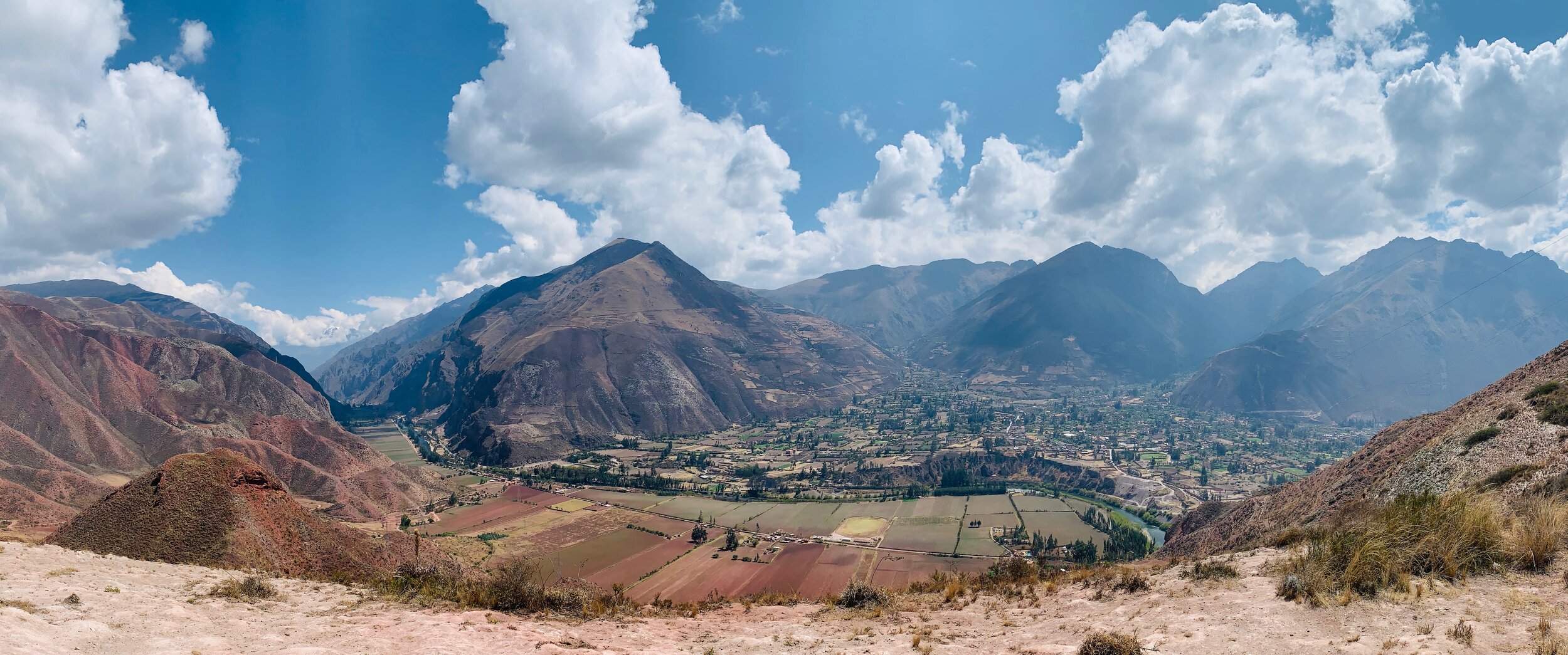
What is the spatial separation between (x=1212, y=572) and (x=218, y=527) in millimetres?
42141

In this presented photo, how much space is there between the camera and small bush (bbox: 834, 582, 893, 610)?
64.1 ft

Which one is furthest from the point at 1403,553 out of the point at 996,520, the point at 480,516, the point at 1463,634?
the point at 480,516

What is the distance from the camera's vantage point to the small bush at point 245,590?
18000 mm

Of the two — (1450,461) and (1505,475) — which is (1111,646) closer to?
(1505,475)

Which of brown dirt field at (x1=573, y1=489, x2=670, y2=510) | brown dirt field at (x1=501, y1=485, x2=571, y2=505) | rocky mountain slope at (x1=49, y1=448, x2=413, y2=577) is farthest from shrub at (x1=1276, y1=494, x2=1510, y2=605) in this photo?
brown dirt field at (x1=501, y1=485, x2=571, y2=505)

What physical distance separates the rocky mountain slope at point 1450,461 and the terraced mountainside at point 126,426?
92.5m

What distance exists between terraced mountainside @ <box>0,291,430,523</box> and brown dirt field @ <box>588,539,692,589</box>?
133 feet

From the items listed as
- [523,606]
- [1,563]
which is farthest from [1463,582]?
[1,563]

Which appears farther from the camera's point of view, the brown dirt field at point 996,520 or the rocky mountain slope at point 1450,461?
the brown dirt field at point 996,520

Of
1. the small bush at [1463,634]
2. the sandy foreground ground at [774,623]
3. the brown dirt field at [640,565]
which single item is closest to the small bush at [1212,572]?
the sandy foreground ground at [774,623]

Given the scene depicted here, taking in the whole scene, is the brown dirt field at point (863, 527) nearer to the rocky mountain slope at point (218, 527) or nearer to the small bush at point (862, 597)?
the rocky mountain slope at point (218, 527)

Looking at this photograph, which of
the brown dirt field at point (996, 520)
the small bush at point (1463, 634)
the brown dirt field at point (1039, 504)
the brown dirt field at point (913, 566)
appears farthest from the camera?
the brown dirt field at point (1039, 504)

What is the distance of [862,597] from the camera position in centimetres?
1989

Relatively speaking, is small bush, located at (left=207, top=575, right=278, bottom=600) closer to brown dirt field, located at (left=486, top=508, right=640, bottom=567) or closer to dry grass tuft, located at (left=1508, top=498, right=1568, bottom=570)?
dry grass tuft, located at (left=1508, top=498, right=1568, bottom=570)
